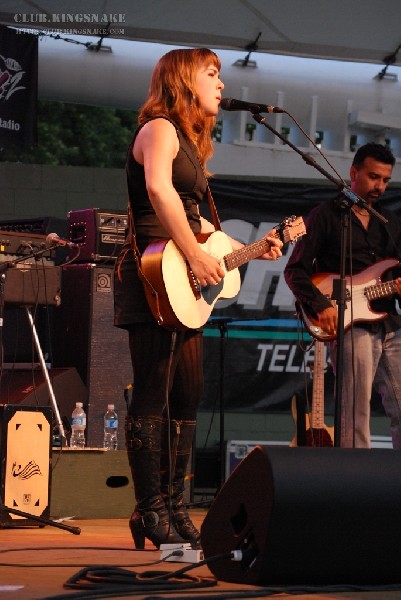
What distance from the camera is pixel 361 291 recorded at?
550 cm

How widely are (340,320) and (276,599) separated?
2.14 m

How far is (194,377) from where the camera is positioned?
13.4 feet

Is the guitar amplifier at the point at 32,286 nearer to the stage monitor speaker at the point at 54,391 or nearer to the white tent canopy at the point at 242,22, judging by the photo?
the stage monitor speaker at the point at 54,391

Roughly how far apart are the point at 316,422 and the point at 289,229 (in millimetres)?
2449

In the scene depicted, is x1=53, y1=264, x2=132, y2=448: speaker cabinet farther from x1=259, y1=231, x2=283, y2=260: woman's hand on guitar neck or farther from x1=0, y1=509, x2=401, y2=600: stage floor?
x1=259, y1=231, x2=283, y2=260: woman's hand on guitar neck

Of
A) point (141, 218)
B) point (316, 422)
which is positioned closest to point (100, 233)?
point (316, 422)

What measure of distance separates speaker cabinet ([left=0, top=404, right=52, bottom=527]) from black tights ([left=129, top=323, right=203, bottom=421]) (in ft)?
5.94

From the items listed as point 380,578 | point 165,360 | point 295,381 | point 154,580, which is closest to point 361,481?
point 380,578

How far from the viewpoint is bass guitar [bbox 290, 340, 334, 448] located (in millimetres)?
6824

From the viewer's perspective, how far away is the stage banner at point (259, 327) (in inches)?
334

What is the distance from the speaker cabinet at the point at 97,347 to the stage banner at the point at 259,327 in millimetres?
1706

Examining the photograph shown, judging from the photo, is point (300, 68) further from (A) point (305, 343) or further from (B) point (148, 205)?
(B) point (148, 205)

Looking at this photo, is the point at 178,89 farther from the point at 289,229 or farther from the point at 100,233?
the point at 100,233

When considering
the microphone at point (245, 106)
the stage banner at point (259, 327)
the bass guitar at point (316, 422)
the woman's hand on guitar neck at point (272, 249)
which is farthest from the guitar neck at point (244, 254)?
the stage banner at point (259, 327)
